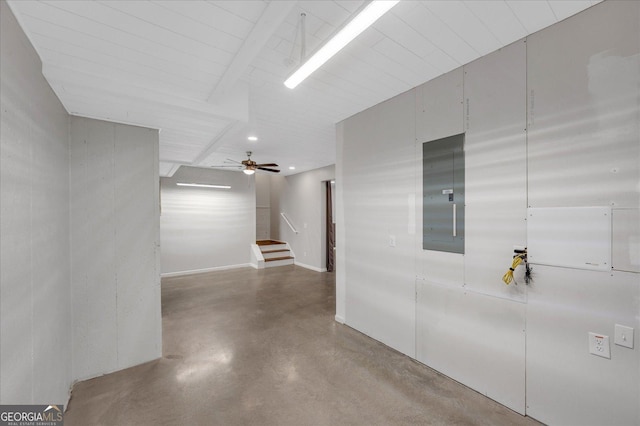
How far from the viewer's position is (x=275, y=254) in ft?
24.4

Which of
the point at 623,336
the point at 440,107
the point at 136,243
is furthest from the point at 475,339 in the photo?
the point at 136,243

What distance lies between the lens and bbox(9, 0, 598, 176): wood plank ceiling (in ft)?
4.26

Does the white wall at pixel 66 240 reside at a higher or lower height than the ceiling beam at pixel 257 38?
A: lower

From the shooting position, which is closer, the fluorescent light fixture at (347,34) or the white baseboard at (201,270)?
the fluorescent light fixture at (347,34)

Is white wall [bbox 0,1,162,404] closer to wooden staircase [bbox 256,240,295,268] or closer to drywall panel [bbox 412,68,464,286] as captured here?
drywall panel [bbox 412,68,464,286]

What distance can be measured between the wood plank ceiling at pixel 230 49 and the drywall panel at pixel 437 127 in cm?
12

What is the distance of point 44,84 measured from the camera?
1606mm

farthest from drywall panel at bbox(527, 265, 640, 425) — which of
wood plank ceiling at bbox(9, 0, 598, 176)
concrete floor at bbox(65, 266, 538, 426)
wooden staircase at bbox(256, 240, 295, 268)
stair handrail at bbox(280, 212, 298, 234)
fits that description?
stair handrail at bbox(280, 212, 298, 234)

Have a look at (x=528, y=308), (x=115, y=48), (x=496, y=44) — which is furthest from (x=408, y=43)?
(x=528, y=308)

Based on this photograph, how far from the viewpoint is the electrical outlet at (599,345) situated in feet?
4.82

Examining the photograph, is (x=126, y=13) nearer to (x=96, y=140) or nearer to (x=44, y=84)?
(x=44, y=84)

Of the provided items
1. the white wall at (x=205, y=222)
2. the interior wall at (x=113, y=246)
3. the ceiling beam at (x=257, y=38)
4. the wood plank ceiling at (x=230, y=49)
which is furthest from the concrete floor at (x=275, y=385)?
the white wall at (x=205, y=222)

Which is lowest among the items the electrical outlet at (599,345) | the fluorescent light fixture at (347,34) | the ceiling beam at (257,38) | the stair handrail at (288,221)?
the electrical outlet at (599,345)

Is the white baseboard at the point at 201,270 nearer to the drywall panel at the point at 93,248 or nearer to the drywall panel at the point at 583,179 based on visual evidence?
the drywall panel at the point at 93,248
